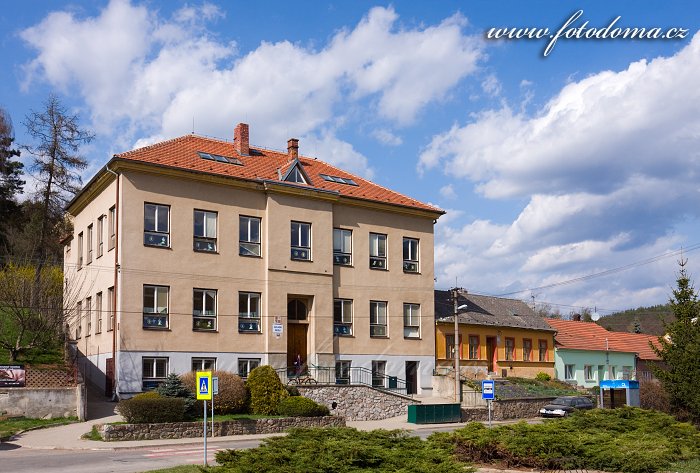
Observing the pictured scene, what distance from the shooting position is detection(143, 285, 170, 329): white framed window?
109 ft

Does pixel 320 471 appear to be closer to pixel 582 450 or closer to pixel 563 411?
pixel 582 450

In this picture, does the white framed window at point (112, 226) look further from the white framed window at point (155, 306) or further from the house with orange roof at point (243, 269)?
the white framed window at point (155, 306)

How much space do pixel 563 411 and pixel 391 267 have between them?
11.7 m

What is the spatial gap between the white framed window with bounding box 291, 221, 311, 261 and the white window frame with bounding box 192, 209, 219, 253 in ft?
13.7

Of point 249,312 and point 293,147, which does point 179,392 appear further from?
point 293,147

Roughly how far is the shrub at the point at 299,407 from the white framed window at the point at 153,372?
5.72 metres

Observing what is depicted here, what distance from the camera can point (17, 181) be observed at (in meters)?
58.5

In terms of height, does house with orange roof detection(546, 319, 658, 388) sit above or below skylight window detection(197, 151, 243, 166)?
below

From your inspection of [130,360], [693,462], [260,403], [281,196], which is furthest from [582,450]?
[281,196]

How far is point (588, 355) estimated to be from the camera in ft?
187

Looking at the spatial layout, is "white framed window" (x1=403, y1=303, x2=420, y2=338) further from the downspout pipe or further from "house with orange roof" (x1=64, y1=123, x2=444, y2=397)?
the downspout pipe

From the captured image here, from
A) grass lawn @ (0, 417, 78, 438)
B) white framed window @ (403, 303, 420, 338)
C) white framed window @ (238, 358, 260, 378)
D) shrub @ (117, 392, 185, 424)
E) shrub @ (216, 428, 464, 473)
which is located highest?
white framed window @ (403, 303, 420, 338)

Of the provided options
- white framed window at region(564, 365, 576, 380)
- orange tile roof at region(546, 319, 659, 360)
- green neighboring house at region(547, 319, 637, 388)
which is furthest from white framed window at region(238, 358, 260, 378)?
white framed window at region(564, 365, 576, 380)

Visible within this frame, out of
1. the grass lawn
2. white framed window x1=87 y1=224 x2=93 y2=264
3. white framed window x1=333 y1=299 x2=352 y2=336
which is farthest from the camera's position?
white framed window x1=333 y1=299 x2=352 y2=336
